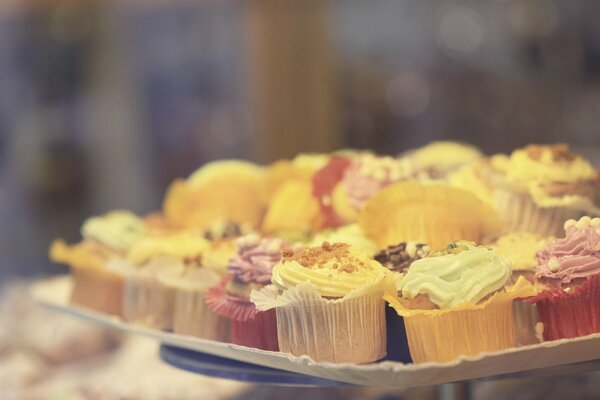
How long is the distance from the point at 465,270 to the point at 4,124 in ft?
13.3

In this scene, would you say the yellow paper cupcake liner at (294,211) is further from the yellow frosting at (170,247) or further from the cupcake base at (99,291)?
the cupcake base at (99,291)

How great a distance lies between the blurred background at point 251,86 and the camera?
14.4ft

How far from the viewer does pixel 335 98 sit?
4.75 m

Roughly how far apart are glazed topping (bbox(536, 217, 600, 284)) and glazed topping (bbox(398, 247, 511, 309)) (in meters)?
0.08

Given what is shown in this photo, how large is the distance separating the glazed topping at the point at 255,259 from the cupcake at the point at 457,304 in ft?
0.86

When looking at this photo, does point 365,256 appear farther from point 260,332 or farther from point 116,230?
point 116,230

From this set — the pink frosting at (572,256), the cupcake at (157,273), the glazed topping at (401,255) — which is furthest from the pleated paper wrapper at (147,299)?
the pink frosting at (572,256)

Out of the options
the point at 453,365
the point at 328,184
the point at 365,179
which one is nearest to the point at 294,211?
the point at 328,184

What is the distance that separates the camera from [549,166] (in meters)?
1.65

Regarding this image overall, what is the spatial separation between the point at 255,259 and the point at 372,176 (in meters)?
0.33

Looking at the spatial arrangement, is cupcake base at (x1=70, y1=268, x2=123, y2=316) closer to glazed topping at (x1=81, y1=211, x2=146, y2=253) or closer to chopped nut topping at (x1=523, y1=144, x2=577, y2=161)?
glazed topping at (x1=81, y1=211, x2=146, y2=253)

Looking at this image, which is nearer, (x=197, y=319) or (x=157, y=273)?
(x=197, y=319)

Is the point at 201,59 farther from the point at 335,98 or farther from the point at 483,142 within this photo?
the point at 483,142

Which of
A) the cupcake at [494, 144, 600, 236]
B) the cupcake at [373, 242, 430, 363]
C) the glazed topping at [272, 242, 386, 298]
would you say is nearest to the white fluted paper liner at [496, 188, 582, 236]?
the cupcake at [494, 144, 600, 236]
